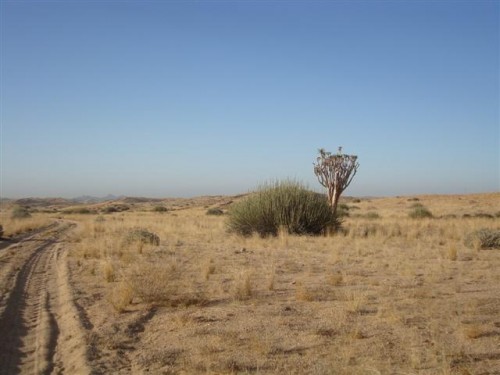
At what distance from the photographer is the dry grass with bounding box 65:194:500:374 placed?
5527 millimetres

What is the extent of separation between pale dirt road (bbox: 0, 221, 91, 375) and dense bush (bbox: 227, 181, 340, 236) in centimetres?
904

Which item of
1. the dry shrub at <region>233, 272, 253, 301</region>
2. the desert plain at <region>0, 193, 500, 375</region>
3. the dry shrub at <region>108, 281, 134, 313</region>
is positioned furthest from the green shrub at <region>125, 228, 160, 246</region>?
the dry shrub at <region>233, 272, 253, 301</region>

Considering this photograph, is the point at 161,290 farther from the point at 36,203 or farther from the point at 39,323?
the point at 36,203

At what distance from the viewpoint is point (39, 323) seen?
747 centimetres

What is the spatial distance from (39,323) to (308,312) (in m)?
4.10

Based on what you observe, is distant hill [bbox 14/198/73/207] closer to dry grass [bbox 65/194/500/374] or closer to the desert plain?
the desert plain

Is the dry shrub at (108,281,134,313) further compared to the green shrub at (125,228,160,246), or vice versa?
the green shrub at (125,228,160,246)

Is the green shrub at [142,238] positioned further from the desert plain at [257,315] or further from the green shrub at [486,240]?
the green shrub at [486,240]

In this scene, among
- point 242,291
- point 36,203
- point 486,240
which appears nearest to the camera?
point 242,291

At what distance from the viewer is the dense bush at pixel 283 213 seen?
20.1 m

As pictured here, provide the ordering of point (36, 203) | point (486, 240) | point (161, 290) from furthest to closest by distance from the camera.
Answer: point (36, 203), point (486, 240), point (161, 290)

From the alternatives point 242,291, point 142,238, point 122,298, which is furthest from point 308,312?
point 142,238

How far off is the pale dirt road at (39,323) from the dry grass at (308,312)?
43 cm

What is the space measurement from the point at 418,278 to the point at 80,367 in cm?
722
